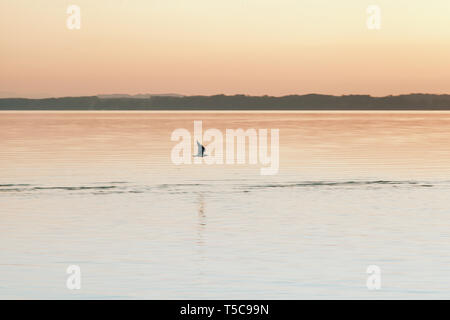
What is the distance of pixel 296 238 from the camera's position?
102ft

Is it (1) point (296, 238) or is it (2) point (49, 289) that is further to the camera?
(1) point (296, 238)

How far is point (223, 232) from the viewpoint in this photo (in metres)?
32.8

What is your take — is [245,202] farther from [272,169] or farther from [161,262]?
[272,169]

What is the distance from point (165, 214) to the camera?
124ft

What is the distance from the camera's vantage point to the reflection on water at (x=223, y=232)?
23906 mm

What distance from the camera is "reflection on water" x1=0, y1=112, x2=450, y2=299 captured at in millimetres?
23906

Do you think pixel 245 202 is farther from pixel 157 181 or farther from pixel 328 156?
pixel 328 156
